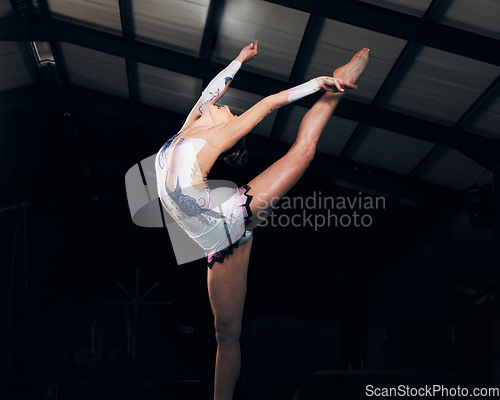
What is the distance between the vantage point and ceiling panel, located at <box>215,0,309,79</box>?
4934mm

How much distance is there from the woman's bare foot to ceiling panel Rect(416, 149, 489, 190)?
473cm

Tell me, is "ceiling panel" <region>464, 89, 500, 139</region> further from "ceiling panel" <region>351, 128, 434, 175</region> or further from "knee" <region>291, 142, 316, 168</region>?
"knee" <region>291, 142, 316, 168</region>

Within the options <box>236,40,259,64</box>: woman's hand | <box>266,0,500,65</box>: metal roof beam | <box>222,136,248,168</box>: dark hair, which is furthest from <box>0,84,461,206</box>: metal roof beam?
<box>222,136,248,168</box>: dark hair

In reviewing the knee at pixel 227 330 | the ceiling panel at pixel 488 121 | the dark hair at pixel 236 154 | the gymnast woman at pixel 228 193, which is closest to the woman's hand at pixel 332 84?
the gymnast woman at pixel 228 193

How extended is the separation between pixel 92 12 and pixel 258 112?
180 inches

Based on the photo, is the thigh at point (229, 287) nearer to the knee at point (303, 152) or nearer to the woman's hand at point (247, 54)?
the knee at point (303, 152)

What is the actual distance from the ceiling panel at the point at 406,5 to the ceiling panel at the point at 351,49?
374 mm

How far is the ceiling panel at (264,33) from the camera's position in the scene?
4.93 metres

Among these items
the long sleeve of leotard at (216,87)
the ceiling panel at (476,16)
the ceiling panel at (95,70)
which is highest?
the ceiling panel at (95,70)

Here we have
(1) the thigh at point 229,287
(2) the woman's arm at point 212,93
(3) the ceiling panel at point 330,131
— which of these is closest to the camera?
(1) the thigh at point 229,287

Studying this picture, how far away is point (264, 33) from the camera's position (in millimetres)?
5258

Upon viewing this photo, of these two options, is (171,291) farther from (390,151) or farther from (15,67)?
(390,151)

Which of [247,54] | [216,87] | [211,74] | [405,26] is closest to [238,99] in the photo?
[211,74]

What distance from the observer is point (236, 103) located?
6789 millimetres
